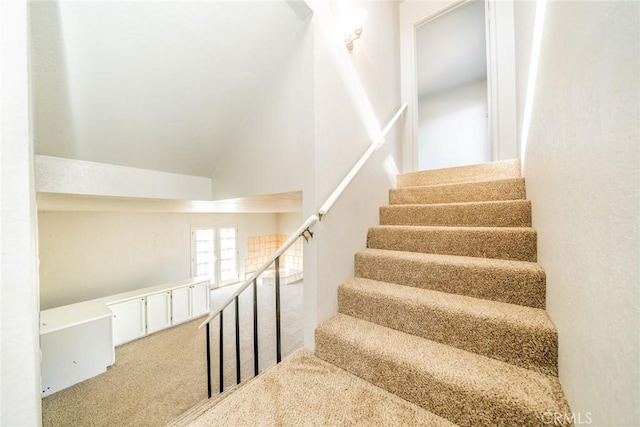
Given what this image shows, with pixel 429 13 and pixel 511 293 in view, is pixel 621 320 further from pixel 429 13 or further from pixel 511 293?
pixel 429 13

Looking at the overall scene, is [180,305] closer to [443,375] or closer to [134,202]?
[134,202]

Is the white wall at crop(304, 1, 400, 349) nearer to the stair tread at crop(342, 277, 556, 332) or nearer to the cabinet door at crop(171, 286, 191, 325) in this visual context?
the stair tread at crop(342, 277, 556, 332)

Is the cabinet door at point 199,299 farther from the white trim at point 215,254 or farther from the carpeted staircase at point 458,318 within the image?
the carpeted staircase at point 458,318

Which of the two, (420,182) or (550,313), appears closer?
(550,313)

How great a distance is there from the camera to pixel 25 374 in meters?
0.67

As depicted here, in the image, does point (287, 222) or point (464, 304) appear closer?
point (464, 304)

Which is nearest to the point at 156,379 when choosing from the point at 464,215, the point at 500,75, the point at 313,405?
the point at 313,405

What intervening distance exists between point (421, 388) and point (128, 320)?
12.5 feet

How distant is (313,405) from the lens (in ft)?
3.28

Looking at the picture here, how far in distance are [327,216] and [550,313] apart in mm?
1123

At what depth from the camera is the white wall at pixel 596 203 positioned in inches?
17.4

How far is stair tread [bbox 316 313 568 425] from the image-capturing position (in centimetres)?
83

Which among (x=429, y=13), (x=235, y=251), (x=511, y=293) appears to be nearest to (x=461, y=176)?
(x=511, y=293)

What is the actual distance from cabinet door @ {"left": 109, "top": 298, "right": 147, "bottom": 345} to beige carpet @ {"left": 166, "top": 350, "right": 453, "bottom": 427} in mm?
2944
